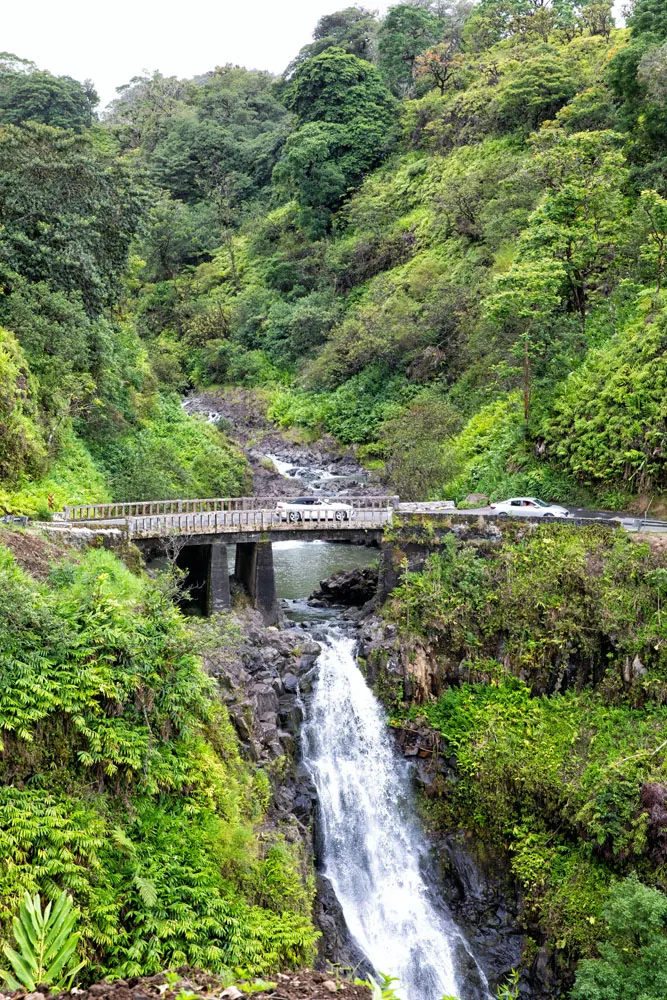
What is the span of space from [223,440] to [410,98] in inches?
1802

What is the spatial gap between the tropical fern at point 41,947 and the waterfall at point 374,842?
10.5 m

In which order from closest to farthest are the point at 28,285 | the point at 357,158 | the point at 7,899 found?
the point at 7,899, the point at 28,285, the point at 357,158

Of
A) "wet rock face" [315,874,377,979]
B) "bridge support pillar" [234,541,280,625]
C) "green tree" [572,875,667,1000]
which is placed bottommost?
"wet rock face" [315,874,377,979]

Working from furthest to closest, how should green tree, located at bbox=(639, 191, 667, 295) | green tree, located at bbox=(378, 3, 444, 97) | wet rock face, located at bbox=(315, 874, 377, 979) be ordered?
green tree, located at bbox=(378, 3, 444, 97) → green tree, located at bbox=(639, 191, 667, 295) → wet rock face, located at bbox=(315, 874, 377, 979)

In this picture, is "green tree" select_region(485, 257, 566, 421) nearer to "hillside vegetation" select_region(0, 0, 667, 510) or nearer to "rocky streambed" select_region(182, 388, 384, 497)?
"hillside vegetation" select_region(0, 0, 667, 510)

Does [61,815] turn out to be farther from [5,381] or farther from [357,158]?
[357,158]

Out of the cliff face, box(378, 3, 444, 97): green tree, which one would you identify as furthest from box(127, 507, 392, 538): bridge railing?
box(378, 3, 444, 97): green tree

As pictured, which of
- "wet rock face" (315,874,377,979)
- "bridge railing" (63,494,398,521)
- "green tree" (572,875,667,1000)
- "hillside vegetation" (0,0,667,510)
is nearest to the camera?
"green tree" (572,875,667,1000)

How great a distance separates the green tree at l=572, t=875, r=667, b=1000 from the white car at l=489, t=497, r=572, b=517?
13.7 m

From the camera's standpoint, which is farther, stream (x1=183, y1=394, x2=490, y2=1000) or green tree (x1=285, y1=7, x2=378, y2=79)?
green tree (x1=285, y1=7, x2=378, y2=79)

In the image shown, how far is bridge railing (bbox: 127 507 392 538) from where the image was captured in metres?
27.6

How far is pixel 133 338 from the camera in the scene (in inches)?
1795

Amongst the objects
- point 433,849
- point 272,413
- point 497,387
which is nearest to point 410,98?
point 272,413

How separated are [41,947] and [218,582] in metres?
17.3
